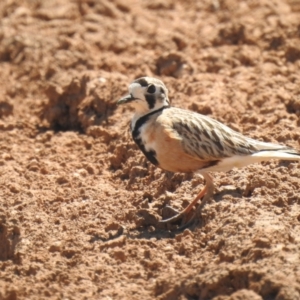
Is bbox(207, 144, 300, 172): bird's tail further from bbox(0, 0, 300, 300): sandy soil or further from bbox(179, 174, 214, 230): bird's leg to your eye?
bbox(0, 0, 300, 300): sandy soil

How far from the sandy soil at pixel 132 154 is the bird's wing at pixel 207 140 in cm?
37

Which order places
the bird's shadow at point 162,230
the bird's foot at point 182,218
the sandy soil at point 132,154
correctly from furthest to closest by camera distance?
the bird's foot at point 182,218
the bird's shadow at point 162,230
the sandy soil at point 132,154

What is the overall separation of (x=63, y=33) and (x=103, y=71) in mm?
1272

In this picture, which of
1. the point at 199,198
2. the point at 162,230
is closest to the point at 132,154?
the point at 199,198

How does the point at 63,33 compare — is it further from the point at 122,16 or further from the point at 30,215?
the point at 30,215

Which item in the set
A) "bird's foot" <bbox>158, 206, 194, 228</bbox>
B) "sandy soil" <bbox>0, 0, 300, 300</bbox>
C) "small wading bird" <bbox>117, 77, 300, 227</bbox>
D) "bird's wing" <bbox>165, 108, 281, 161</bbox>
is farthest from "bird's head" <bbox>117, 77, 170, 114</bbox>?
"bird's foot" <bbox>158, 206, 194, 228</bbox>

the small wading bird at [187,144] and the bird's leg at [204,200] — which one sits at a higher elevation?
the small wading bird at [187,144]

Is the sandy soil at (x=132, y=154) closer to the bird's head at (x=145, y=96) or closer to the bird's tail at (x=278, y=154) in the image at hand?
the bird's tail at (x=278, y=154)

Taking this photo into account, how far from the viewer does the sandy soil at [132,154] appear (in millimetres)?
6723

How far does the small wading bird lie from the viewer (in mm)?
7488

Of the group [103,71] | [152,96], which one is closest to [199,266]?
[152,96]

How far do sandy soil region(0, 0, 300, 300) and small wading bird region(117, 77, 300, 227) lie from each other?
11.3 inches

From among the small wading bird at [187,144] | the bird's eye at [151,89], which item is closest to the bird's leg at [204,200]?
the small wading bird at [187,144]

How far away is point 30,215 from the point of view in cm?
779
